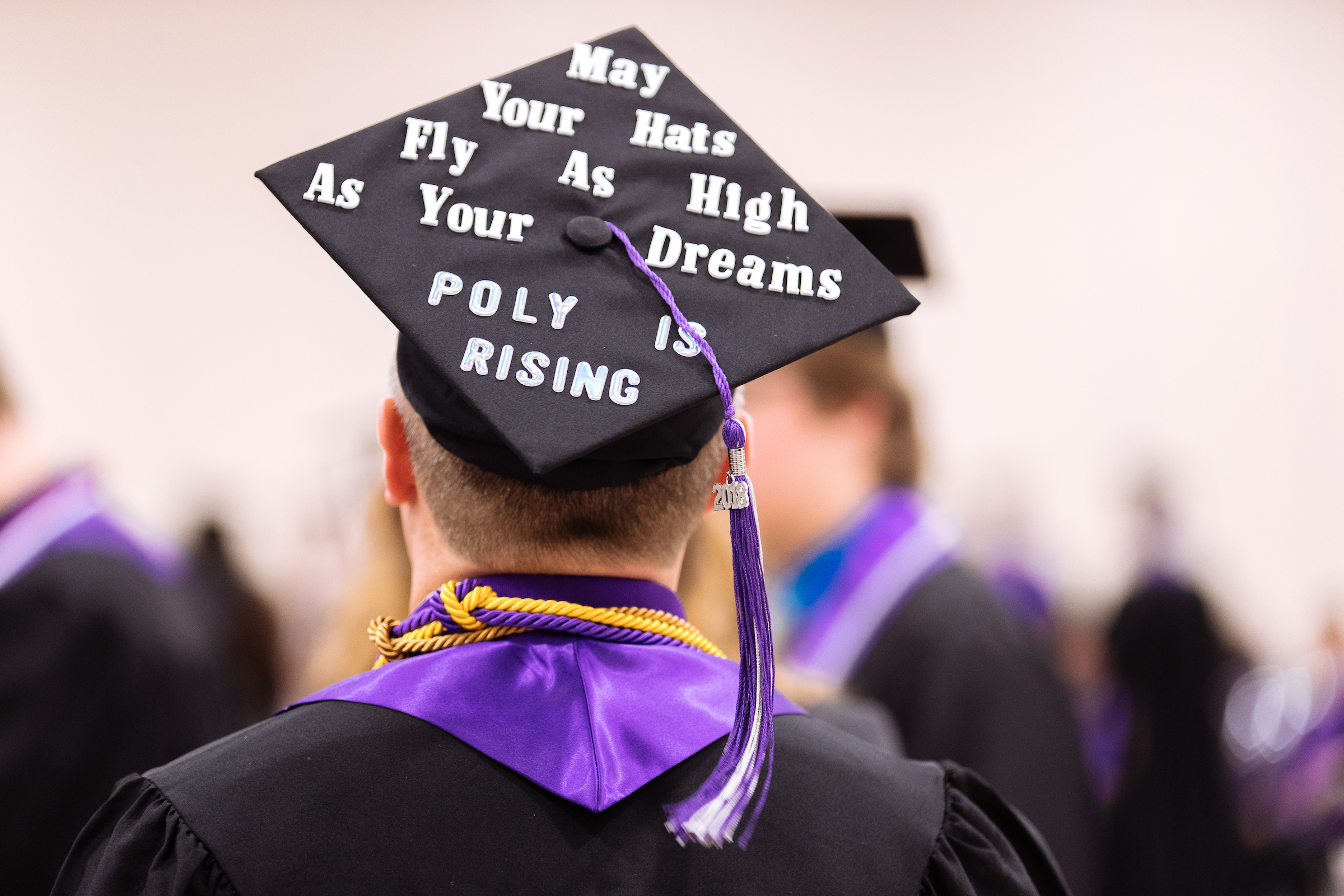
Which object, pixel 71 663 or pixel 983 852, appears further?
pixel 71 663

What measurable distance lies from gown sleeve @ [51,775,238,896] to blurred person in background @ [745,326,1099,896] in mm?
1649

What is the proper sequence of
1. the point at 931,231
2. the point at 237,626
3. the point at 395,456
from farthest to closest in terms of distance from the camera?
the point at 931,231 < the point at 237,626 < the point at 395,456

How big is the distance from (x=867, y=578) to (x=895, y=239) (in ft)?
2.56

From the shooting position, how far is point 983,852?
1195 millimetres

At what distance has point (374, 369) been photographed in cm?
852

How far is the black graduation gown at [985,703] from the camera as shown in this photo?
2625 millimetres

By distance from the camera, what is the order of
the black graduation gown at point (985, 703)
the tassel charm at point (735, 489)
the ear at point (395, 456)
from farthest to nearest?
the black graduation gown at point (985, 703), the ear at point (395, 456), the tassel charm at point (735, 489)

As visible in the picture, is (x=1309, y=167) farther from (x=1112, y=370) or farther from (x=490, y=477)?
(x=490, y=477)

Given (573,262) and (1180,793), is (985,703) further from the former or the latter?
(1180,793)

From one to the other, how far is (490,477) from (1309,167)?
981 cm

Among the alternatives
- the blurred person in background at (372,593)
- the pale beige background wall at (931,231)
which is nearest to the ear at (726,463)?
the blurred person in background at (372,593)

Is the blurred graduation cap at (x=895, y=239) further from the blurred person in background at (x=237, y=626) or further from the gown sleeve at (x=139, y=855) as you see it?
the blurred person in background at (x=237, y=626)

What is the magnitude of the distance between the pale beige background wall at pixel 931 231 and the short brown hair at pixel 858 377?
219 inches

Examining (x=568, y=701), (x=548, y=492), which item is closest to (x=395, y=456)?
(x=548, y=492)
